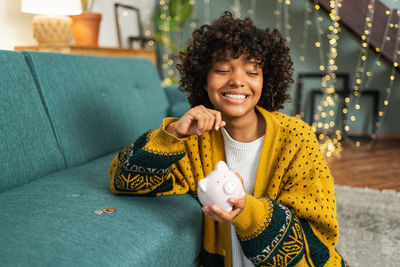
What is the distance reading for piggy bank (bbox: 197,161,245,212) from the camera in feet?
2.48

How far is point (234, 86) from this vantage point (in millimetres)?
993

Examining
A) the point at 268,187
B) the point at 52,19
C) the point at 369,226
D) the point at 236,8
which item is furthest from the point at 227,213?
the point at 236,8

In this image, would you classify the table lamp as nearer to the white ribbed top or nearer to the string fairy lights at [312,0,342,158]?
the white ribbed top

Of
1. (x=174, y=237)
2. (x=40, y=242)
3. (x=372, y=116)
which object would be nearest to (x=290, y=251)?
(x=174, y=237)

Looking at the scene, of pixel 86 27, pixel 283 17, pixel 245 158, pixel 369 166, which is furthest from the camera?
pixel 283 17

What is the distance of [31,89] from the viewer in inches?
49.9

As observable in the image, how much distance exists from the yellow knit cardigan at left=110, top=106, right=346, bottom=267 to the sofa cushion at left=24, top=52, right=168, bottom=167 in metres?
0.40

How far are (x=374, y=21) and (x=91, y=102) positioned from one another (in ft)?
9.27

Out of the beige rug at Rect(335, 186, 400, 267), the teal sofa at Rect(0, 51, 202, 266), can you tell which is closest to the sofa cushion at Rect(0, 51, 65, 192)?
the teal sofa at Rect(0, 51, 202, 266)

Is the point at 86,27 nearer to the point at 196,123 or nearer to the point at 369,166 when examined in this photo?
the point at 196,123

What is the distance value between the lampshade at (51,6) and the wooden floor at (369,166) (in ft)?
6.76

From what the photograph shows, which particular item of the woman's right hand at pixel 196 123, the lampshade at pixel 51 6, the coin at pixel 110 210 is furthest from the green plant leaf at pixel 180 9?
the coin at pixel 110 210

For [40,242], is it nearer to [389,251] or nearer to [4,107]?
[4,107]

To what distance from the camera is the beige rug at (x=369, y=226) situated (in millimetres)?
1486
